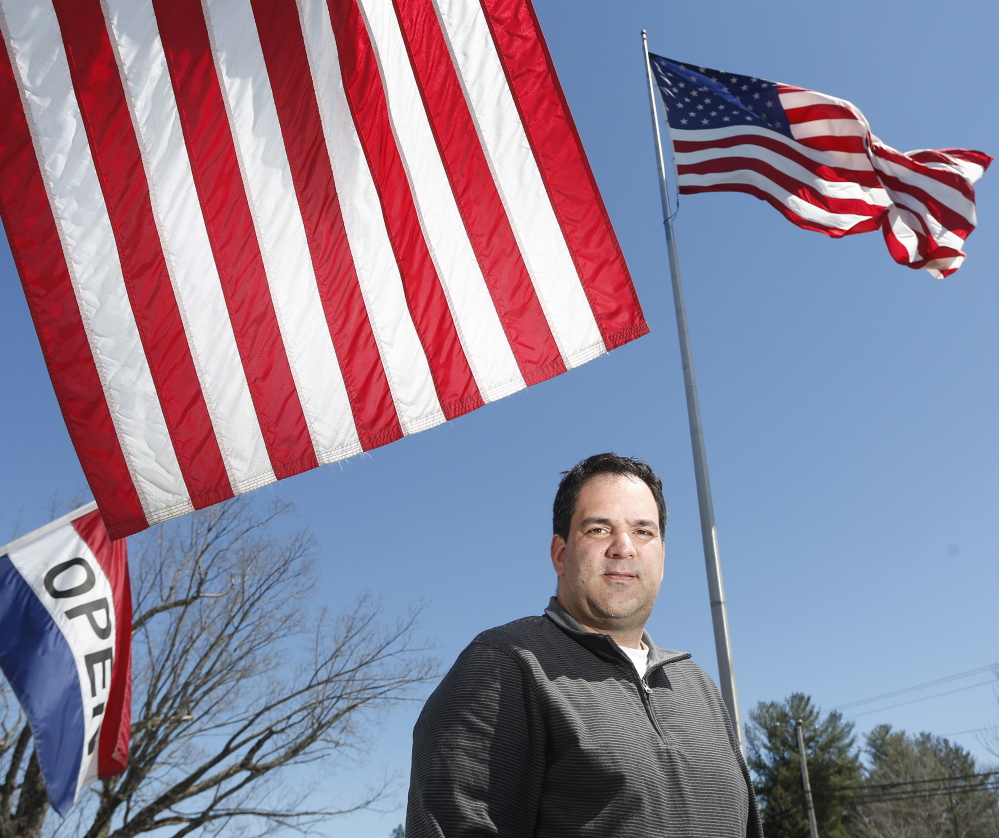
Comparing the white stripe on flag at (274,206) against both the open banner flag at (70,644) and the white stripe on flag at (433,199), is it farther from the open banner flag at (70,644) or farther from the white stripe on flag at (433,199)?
the open banner flag at (70,644)

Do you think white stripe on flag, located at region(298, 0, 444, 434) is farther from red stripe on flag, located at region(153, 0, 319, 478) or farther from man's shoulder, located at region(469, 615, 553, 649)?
man's shoulder, located at region(469, 615, 553, 649)

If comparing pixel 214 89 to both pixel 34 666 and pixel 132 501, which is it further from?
pixel 34 666

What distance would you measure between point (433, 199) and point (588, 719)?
8.31 ft

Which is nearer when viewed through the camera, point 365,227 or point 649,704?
point 649,704

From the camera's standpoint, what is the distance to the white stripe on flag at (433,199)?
12.0 ft

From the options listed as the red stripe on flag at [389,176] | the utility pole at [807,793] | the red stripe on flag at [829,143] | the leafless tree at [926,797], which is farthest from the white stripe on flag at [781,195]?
the utility pole at [807,793]

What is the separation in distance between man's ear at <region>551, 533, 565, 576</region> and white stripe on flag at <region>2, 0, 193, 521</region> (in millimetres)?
1763

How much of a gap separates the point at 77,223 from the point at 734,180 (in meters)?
6.46

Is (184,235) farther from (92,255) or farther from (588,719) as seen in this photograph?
(588,719)

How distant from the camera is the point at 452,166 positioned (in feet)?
12.3

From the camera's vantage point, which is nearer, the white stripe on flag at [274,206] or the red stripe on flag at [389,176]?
the white stripe on flag at [274,206]

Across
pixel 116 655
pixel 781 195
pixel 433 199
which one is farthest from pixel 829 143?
pixel 116 655

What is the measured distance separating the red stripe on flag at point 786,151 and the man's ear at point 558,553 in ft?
22.8

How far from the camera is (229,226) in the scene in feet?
11.6
